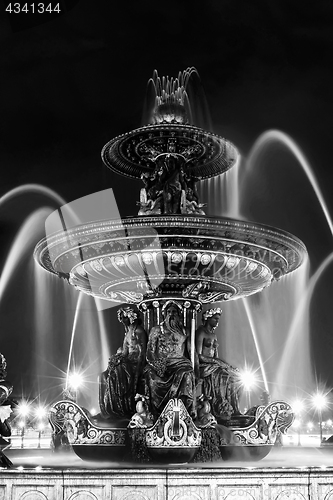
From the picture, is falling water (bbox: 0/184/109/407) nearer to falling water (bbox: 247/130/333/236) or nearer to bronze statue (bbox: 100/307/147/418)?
bronze statue (bbox: 100/307/147/418)

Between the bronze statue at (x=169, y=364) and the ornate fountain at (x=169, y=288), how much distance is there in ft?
0.05

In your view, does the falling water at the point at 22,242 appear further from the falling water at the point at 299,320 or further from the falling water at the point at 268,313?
the falling water at the point at 299,320

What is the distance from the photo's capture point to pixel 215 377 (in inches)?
399

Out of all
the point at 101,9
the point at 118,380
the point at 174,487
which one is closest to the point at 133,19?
the point at 101,9

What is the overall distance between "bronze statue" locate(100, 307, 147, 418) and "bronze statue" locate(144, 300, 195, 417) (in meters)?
0.46

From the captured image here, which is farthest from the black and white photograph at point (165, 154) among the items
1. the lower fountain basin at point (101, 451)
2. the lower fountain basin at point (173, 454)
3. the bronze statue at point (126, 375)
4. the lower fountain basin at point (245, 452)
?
the lower fountain basin at point (173, 454)

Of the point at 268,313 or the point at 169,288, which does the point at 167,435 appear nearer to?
the point at 169,288

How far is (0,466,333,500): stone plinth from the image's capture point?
6273 millimetres

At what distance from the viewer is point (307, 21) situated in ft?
60.4

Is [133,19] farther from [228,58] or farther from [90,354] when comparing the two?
[90,354]

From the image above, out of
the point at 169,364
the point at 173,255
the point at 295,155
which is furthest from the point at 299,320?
the point at 173,255

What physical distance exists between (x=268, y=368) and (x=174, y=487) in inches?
612

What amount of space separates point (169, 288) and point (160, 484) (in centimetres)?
416

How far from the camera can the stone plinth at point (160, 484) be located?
627cm
